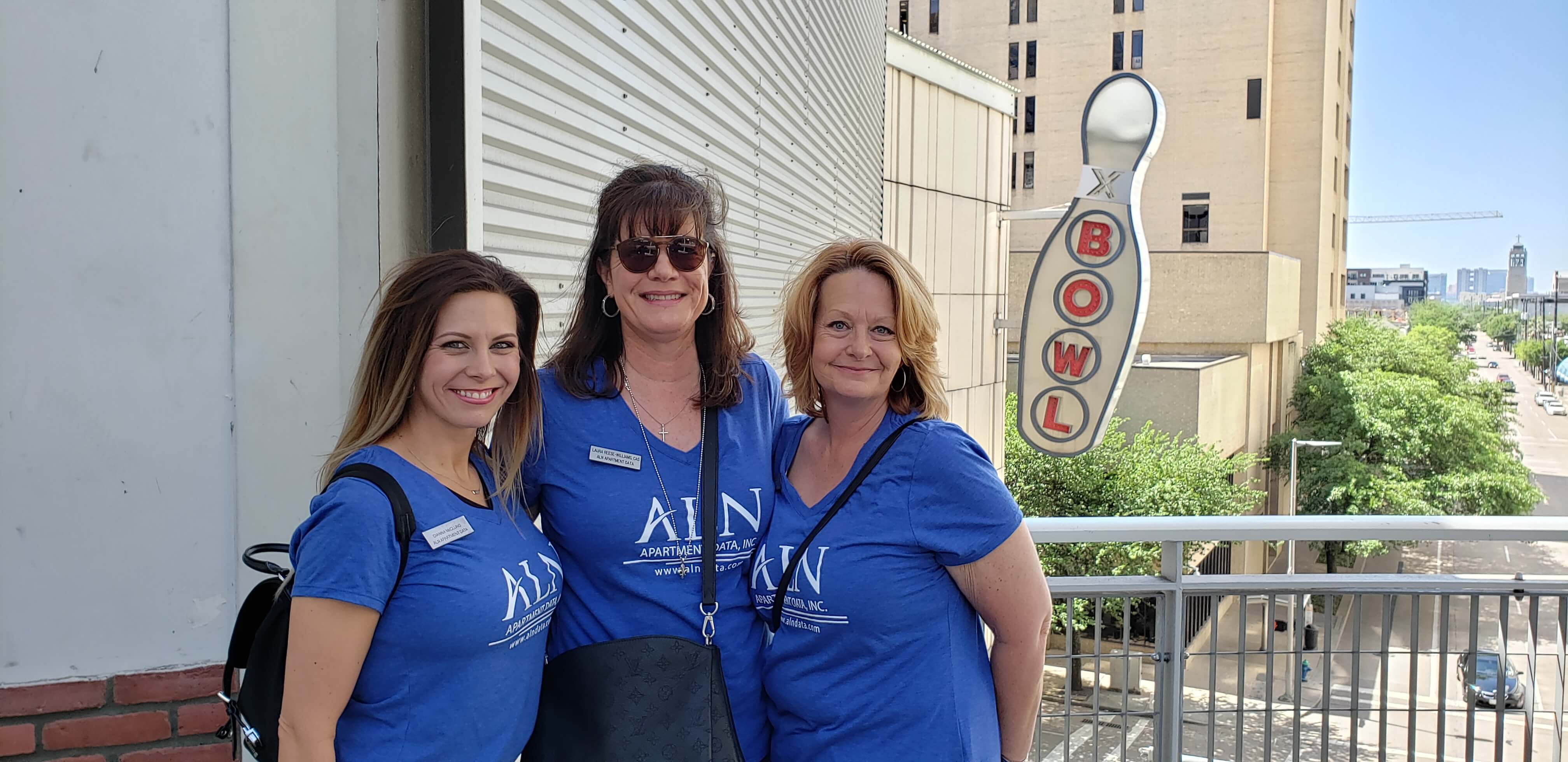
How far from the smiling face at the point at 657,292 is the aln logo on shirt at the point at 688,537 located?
16.1 inches

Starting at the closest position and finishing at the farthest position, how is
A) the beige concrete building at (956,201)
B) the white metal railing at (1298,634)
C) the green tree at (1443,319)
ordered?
1. the white metal railing at (1298,634)
2. the beige concrete building at (956,201)
3. the green tree at (1443,319)

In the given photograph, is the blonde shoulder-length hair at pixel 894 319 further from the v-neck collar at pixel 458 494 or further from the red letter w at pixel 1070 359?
the red letter w at pixel 1070 359

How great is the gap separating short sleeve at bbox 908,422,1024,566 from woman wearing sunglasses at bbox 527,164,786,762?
13.4 inches

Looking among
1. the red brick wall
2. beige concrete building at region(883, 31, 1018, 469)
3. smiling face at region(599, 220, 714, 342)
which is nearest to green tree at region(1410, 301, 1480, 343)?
beige concrete building at region(883, 31, 1018, 469)

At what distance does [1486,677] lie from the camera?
3736 mm

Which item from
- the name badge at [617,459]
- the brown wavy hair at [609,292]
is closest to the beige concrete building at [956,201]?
the brown wavy hair at [609,292]

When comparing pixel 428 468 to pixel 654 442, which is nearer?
pixel 428 468

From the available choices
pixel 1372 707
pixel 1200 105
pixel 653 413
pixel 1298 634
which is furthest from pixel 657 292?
pixel 1200 105

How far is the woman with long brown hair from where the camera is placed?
171 cm

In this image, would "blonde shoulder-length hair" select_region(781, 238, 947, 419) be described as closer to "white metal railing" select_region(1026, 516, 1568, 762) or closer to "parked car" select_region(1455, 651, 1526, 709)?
"white metal railing" select_region(1026, 516, 1568, 762)

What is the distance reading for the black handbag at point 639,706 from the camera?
201cm

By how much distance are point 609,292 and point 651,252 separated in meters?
0.16

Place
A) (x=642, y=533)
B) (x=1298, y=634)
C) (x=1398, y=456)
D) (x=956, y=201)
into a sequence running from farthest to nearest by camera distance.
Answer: (x=1398, y=456) → (x=956, y=201) → (x=1298, y=634) → (x=642, y=533)

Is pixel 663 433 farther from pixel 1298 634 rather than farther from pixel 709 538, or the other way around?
pixel 1298 634
